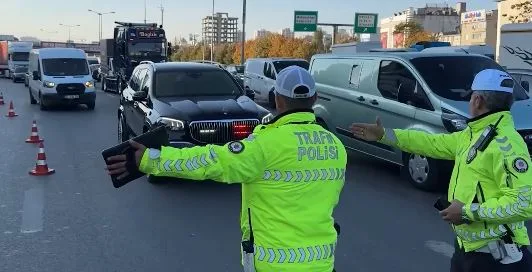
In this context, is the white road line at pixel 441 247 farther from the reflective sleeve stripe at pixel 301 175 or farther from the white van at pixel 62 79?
the white van at pixel 62 79

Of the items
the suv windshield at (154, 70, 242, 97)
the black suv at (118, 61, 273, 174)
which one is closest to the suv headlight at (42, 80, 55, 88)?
the black suv at (118, 61, 273, 174)

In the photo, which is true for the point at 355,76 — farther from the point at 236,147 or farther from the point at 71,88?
the point at 71,88

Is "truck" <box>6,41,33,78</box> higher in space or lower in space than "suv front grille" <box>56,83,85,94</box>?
higher

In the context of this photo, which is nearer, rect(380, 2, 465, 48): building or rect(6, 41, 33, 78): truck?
rect(6, 41, 33, 78): truck

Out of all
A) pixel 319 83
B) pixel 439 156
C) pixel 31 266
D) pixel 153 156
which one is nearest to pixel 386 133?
pixel 439 156

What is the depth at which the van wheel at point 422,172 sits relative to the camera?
7.99 metres

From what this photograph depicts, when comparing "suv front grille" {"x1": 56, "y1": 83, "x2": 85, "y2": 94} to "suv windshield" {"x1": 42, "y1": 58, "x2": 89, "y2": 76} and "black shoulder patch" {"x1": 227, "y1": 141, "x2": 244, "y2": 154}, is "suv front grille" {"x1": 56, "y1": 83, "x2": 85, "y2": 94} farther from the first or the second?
"black shoulder patch" {"x1": 227, "y1": 141, "x2": 244, "y2": 154}

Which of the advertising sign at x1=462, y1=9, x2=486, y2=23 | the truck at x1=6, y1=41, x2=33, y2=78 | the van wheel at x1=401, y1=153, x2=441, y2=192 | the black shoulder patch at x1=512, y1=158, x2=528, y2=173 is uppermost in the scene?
the advertising sign at x1=462, y1=9, x2=486, y2=23

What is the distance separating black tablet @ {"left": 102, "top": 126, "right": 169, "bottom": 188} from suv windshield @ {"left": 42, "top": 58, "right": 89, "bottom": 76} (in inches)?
783

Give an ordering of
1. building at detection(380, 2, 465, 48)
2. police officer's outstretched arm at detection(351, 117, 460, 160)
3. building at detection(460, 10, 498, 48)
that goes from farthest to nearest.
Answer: building at detection(380, 2, 465, 48)
building at detection(460, 10, 498, 48)
police officer's outstretched arm at detection(351, 117, 460, 160)

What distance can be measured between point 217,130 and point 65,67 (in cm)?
1490

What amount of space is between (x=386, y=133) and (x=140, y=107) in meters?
6.97

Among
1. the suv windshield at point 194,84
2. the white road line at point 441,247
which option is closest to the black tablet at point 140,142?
the white road line at point 441,247

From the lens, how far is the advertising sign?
95594 mm
